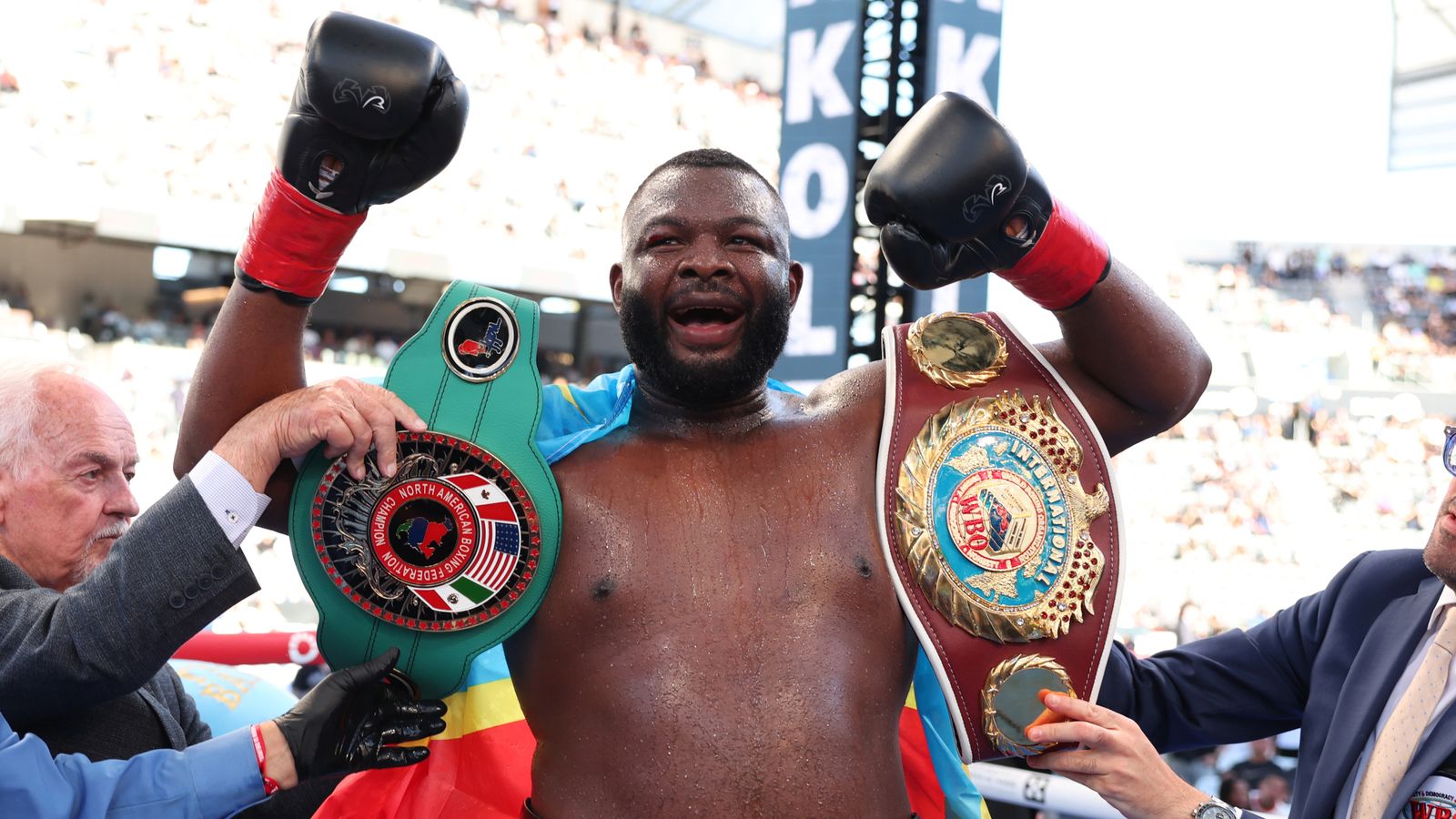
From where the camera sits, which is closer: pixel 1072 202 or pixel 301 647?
pixel 301 647

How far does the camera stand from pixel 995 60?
5.09 metres

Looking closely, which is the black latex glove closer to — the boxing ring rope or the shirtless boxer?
the shirtless boxer

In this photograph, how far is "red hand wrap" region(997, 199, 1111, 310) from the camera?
1.70 m

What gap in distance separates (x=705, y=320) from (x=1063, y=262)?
526mm

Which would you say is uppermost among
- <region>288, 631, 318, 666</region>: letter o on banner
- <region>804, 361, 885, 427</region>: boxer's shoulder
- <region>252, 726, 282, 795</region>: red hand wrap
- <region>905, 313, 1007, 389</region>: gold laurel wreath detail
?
<region>905, 313, 1007, 389</region>: gold laurel wreath detail

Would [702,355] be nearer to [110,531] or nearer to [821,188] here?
[110,531]

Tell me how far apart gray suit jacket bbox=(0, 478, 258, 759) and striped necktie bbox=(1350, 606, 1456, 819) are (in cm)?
163

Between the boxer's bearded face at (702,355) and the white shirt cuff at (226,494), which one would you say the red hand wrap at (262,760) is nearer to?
the white shirt cuff at (226,494)

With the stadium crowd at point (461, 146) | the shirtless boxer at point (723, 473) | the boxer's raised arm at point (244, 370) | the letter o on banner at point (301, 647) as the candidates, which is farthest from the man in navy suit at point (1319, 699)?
the stadium crowd at point (461, 146)

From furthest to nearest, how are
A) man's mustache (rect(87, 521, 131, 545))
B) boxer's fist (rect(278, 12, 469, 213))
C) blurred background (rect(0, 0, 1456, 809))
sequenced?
blurred background (rect(0, 0, 1456, 809)) → man's mustache (rect(87, 521, 131, 545)) → boxer's fist (rect(278, 12, 469, 213))

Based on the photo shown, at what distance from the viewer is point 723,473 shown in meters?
1.82

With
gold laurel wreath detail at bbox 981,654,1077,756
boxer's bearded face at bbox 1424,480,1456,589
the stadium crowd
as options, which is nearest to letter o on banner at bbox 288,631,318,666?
gold laurel wreath detail at bbox 981,654,1077,756

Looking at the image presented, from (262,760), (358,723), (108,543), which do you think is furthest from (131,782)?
(108,543)

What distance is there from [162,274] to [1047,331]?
770cm
